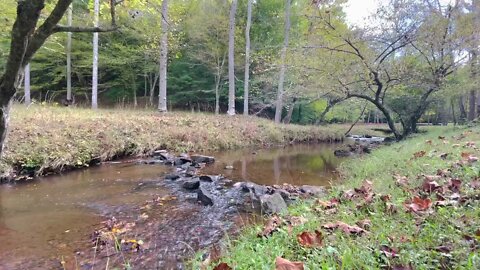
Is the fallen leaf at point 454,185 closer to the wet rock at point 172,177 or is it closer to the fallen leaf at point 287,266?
the fallen leaf at point 287,266

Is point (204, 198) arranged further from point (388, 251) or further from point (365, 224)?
point (388, 251)

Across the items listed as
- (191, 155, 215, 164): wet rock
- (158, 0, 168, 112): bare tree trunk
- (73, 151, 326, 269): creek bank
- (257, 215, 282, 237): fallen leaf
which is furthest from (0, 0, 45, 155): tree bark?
(158, 0, 168, 112): bare tree trunk

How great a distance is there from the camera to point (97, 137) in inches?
Result: 387

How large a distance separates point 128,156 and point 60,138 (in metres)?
2.43

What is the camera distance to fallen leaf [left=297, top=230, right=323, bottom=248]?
2.44 metres

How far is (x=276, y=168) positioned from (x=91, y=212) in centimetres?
576

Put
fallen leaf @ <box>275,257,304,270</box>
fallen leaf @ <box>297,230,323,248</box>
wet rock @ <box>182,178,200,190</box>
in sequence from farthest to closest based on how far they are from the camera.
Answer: wet rock @ <box>182,178,200,190</box> → fallen leaf @ <box>297,230,323,248</box> → fallen leaf @ <box>275,257,304,270</box>

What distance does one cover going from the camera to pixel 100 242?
405cm

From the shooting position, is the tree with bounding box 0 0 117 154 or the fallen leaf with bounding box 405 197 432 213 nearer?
the tree with bounding box 0 0 117 154

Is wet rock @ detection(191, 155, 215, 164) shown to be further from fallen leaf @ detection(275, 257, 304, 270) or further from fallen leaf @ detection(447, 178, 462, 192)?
fallen leaf @ detection(275, 257, 304, 270)

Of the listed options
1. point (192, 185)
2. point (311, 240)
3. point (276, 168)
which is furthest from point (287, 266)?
point (276, 168)

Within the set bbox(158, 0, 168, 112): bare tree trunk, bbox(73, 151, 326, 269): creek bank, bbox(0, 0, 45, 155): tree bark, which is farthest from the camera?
bbox(158, 0, 168, 112): bare tree trunk

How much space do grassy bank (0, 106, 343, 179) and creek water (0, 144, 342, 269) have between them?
598 millimetres

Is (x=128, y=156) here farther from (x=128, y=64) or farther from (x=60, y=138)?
(x=128, y=64)
